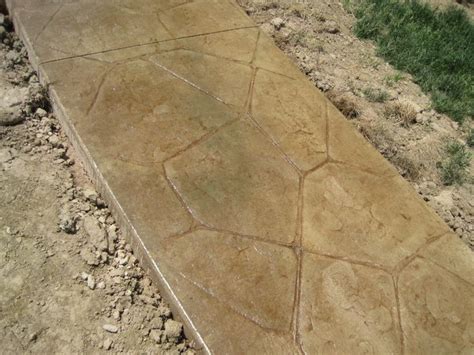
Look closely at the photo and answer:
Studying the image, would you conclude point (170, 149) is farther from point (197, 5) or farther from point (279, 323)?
point (197, 5)

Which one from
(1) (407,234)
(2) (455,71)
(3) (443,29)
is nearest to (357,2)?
(3) (443,29)

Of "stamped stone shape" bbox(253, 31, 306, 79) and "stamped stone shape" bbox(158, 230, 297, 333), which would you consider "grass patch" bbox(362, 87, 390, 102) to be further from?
"stamped stone shape" bbox(158, 230, 297, 333)

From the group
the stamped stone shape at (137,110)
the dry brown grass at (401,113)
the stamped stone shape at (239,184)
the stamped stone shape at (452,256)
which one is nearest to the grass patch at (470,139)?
the dry brown grass at (401,113)

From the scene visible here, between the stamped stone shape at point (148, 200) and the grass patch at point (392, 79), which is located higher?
the grass patch at point (392, 79)

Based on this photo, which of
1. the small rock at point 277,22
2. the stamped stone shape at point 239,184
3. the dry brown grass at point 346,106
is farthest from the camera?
the small rock at point 277,22

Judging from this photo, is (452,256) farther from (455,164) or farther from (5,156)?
(5,156)

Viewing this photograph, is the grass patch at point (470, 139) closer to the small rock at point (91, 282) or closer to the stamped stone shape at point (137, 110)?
the stamped stone shape at point (137, 110)
